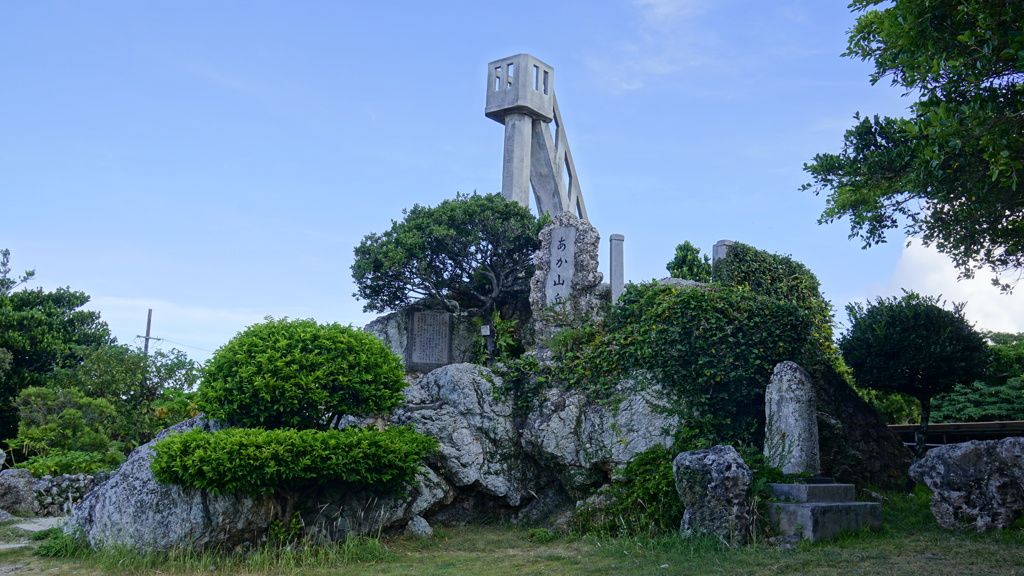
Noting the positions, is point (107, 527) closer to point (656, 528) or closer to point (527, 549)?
point (527, 549)

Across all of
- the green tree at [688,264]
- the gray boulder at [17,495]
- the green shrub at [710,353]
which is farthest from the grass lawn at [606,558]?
the green tree at [688,264]

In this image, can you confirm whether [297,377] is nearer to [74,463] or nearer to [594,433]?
[594,433]

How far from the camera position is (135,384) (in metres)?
18.1

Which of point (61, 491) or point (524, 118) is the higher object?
point (524, 118)

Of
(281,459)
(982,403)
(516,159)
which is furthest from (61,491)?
(982,403)

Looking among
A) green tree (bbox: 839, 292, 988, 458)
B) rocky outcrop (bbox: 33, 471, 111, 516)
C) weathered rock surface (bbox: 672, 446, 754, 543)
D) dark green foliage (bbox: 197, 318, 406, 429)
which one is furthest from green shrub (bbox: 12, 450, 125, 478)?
green tree (bbox: 839, 292, 988, 458)

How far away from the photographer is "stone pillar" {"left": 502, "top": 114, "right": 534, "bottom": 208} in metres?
24.0

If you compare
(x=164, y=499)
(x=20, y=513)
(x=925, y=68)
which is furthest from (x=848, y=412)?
(x=20, y=513)

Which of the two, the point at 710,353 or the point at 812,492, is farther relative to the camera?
the point at 710,353

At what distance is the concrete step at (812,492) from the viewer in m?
9.17

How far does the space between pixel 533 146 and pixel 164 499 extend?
18.8 m

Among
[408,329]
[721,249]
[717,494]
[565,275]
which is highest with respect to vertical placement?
[721,249]

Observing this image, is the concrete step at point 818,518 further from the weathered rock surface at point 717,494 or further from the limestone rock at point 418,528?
the limestone rock at point 418,528

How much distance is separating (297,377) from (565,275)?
7.37 m
